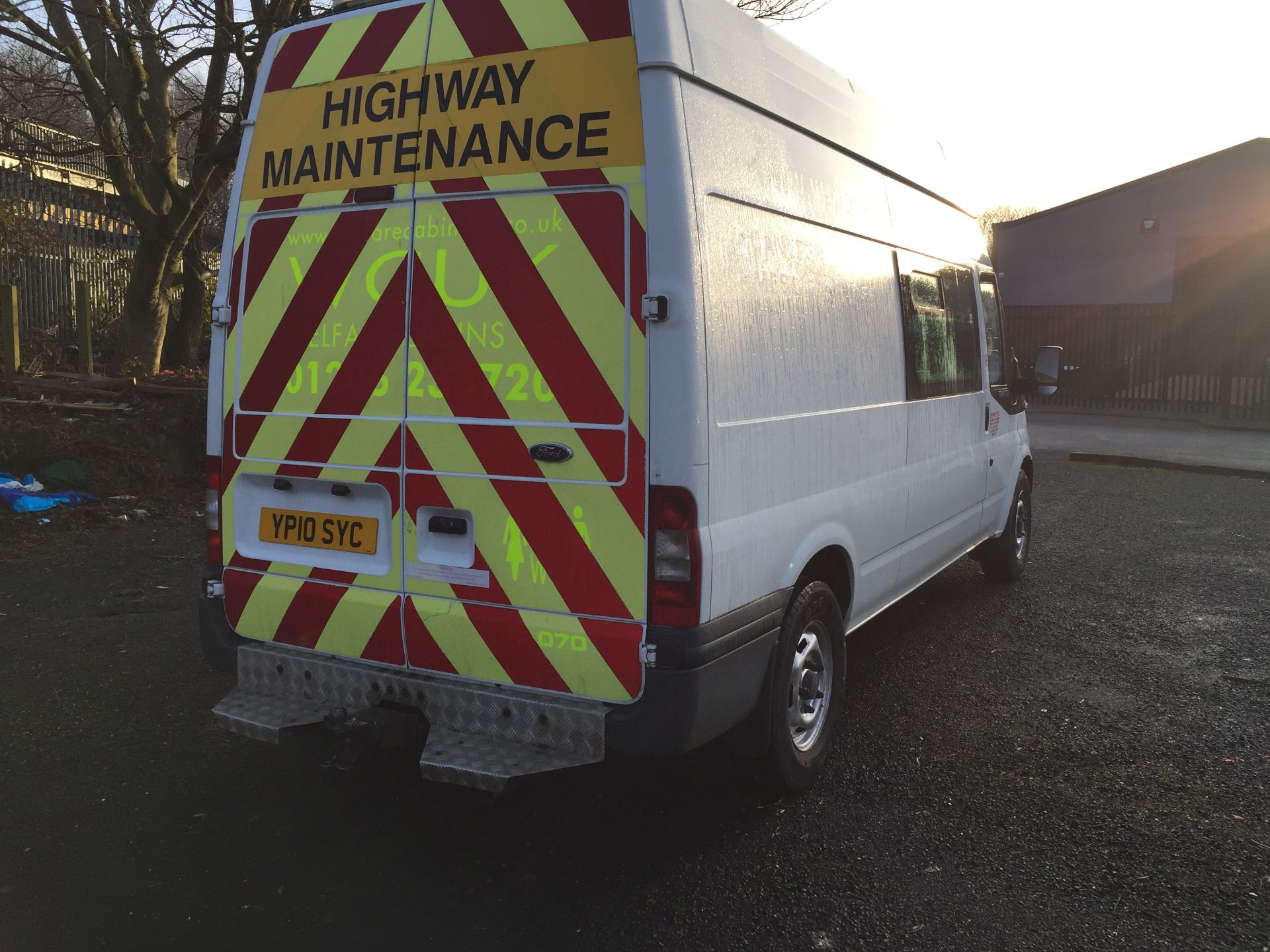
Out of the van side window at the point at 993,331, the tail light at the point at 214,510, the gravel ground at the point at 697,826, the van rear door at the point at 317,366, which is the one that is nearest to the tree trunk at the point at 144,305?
the gravel ground at the point at 697,826

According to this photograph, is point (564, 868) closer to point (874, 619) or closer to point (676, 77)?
point (676, 77)

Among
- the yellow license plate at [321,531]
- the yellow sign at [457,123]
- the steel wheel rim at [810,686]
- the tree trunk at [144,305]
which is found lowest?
the steel wheel rim at [810,686]

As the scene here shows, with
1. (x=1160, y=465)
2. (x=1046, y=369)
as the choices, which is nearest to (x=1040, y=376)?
(x=1046, y=369)

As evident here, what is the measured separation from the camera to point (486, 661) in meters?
3.23

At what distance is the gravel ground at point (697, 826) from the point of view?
2918mm

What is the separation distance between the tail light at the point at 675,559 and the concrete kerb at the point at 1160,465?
1142 cm

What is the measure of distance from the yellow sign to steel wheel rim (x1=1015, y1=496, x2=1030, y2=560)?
4879mm

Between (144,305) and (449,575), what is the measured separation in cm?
1003

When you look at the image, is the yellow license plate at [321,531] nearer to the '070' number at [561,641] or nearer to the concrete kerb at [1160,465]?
the '070' number at [561,641]

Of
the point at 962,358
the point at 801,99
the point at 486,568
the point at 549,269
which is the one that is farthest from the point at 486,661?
the point at 962,358

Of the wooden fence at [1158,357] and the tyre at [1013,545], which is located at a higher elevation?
the wooden fence at [1158,357]

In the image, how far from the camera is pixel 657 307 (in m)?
2.96

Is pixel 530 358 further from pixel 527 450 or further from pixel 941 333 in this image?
pixel 941 333

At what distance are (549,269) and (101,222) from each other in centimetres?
1280
